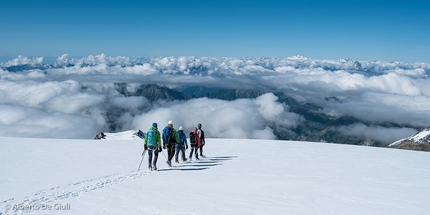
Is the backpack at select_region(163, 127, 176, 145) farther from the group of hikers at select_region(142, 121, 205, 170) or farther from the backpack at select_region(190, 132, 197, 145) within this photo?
the backpack at select_region(190, 132, 197, 145)

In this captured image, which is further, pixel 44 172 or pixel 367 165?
pixel 367 165

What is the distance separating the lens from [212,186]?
398 inches

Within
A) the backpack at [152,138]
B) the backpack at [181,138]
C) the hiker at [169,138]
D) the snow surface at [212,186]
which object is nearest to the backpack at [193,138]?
the backpack at [181,138]

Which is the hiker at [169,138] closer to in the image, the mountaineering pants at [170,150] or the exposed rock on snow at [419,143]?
the mountaineering pants at [170,150]

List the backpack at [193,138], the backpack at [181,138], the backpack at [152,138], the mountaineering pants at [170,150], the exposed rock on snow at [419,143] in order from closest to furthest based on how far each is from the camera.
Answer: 1. the backpack at [152,138]
2. the mountaineering pants at [170,150]
3. the backpack at [181,138]
4. the backpack at [193,138]
5. the exposed rock on snow at [419,143]

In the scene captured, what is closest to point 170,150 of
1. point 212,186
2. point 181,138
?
point 181,138

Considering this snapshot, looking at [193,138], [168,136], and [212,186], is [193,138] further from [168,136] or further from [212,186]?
[212,186]

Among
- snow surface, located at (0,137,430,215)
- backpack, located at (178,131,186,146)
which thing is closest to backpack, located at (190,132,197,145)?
backpack, located at (178,131,186,146)

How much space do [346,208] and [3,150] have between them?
2167 cm

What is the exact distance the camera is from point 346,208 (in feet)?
26.2

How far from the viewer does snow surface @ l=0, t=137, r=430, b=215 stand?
7.60 meters

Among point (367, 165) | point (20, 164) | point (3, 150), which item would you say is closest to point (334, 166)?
point (367, 165)

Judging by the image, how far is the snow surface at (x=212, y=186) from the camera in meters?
7.60

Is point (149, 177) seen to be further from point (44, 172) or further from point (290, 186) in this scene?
point (290, 186)
